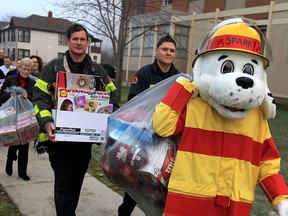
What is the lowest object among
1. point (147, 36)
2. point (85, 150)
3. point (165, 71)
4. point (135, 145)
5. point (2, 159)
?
point (2, 159)

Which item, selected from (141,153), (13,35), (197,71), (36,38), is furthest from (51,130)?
(13,35)

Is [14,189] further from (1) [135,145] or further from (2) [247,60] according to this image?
(2) [247,60]

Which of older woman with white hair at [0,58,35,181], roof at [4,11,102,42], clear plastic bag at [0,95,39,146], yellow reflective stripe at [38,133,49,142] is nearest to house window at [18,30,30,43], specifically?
roof at [4,11,102,42]

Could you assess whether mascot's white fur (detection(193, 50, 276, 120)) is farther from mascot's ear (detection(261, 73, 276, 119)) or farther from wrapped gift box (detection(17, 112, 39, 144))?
wrapped gift box (detection(17, 112, 39, 144))

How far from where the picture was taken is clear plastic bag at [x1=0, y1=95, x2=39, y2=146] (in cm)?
472

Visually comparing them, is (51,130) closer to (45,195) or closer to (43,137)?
(43,137)

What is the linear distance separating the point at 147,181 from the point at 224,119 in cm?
58

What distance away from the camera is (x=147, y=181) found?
2.11 m

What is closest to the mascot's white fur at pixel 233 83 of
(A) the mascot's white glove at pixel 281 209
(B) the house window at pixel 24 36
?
(A) the mascot's white glove at pixel 281 209

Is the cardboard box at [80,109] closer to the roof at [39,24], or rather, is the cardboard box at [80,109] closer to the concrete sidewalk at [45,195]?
the concrete sidewalk at [45,195]

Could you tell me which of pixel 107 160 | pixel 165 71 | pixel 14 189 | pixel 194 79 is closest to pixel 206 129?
pixel 194 79

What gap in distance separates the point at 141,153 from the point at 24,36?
56096 mm

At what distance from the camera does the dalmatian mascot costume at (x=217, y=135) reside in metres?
2.01

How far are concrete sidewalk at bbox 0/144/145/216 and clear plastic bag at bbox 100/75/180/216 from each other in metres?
1.66
